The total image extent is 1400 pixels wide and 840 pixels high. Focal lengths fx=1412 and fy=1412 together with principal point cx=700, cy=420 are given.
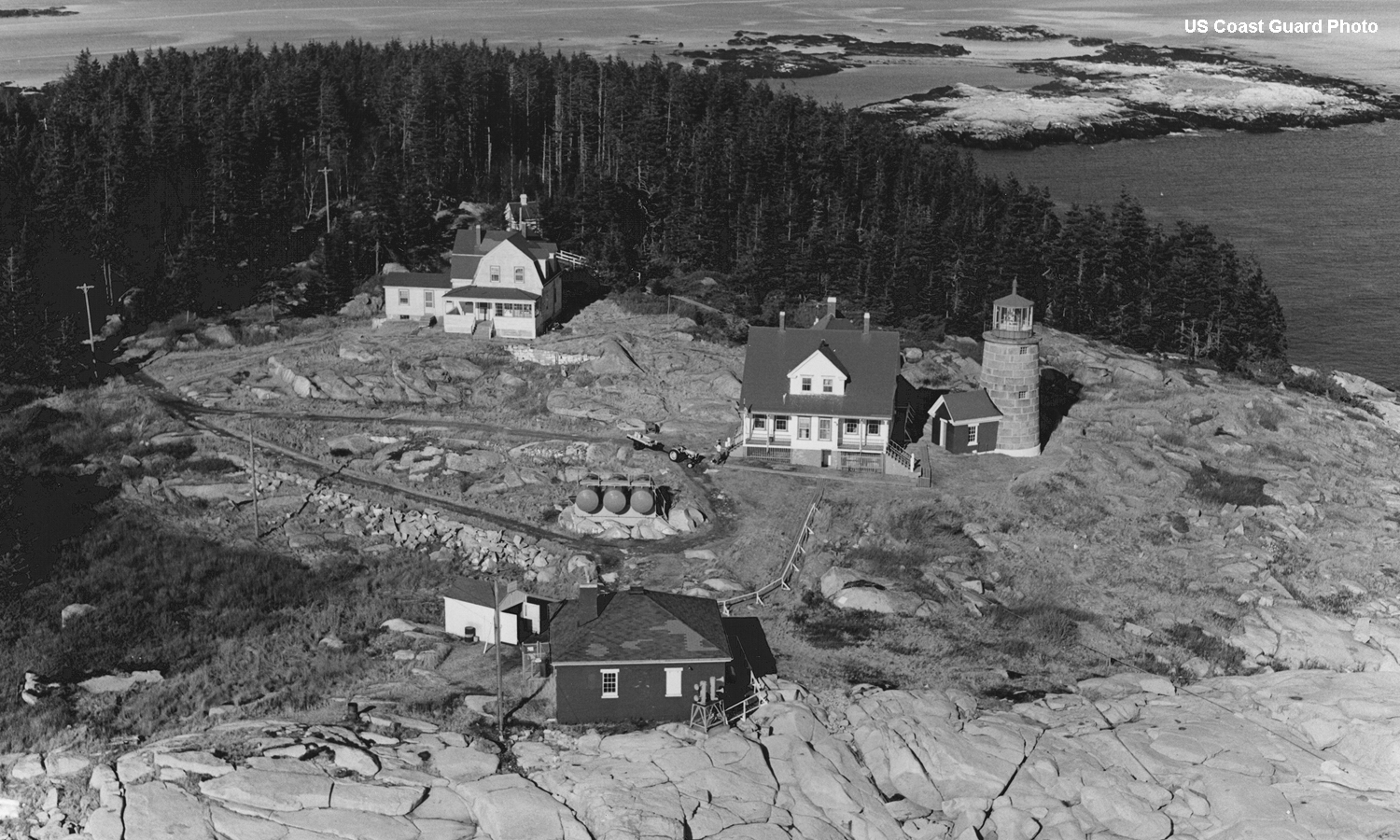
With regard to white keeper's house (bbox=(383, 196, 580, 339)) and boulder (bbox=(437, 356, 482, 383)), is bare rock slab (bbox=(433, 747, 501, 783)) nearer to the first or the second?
boulder (bbox=(437, 356, 482, 383))

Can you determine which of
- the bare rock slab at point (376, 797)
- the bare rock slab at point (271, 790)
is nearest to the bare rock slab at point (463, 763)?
the bare rock slab at point (376, 797)

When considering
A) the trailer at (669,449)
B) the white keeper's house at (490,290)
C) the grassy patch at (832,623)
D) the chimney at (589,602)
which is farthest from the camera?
the white keeper's house at (490,290)

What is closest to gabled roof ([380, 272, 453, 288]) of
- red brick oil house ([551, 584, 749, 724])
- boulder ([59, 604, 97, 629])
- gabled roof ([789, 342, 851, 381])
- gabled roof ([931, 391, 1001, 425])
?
gabled roof ([789, 342, 851, 381])

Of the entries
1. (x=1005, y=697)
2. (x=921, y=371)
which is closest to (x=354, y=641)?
(x=1005, y=697)

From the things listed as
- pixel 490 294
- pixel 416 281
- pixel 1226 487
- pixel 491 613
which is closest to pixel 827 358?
pixel 1226 487

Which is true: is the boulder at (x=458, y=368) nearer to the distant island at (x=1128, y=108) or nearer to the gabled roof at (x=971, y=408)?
the gabled roof at (x=971, y=408)

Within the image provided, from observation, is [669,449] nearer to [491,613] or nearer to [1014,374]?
[1014,374]
